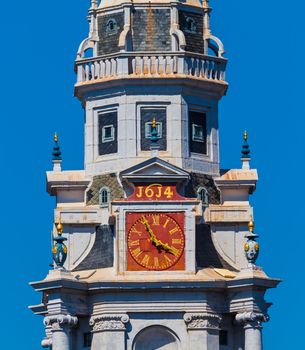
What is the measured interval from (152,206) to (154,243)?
3.84ft

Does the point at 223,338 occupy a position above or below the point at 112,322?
below

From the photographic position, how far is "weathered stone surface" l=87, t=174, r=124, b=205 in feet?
352

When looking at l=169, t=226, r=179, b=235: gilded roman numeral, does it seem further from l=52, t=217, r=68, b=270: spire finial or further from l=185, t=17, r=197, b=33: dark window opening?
l=185, t=17, r=197, b=33: dark window opening

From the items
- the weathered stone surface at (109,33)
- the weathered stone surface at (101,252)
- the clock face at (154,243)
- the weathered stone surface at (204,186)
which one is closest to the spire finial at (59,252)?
the weathered stone surface at (101,252)

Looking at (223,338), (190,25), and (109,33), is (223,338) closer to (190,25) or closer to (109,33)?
(190,25)

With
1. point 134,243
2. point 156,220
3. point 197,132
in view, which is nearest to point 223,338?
point 134,243

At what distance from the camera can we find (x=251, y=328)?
106 metres

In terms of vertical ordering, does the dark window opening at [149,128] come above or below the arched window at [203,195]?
above

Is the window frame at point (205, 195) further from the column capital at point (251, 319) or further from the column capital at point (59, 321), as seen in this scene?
the column capital at point (59, 321)

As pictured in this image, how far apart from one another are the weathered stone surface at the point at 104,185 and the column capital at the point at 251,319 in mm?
5473

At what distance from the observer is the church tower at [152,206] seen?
347 feet

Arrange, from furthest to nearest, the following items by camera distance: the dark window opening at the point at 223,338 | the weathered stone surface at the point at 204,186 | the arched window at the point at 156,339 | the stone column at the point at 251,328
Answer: the weathered stone surface at the point at 204,186, the dark window opening at the point at 223,338, the arched window at the point at 156,339, the stone column at the point at 251,328

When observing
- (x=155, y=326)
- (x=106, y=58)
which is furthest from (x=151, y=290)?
(x=106, y=58)

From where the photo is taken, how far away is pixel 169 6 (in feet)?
357
